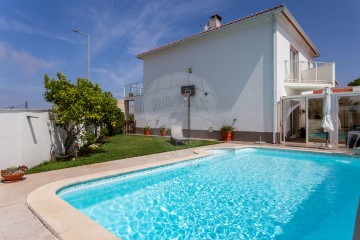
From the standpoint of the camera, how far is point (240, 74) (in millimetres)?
15617

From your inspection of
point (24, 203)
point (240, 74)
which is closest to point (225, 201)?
point (24, 203)

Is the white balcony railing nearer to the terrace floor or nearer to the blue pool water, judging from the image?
the blue pool water

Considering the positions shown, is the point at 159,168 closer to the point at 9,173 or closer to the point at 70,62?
the point at 9,173

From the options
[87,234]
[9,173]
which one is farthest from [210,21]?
[87,234]

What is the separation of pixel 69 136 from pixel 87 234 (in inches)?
300

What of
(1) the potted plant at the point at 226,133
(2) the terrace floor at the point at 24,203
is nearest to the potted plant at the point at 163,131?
(1) the potted plant at the point at 226,133

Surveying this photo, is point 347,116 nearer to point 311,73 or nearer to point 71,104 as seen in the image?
point 311,73

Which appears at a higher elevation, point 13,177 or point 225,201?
point 13,177

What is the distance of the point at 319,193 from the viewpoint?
6.27 m

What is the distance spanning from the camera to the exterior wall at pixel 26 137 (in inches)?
284

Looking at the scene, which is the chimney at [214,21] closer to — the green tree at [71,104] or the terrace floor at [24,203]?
the green tree at [71,104]

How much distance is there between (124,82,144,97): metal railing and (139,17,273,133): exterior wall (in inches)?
267

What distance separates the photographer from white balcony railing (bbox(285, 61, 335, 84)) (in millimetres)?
15539

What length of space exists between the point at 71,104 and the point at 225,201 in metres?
7.20
